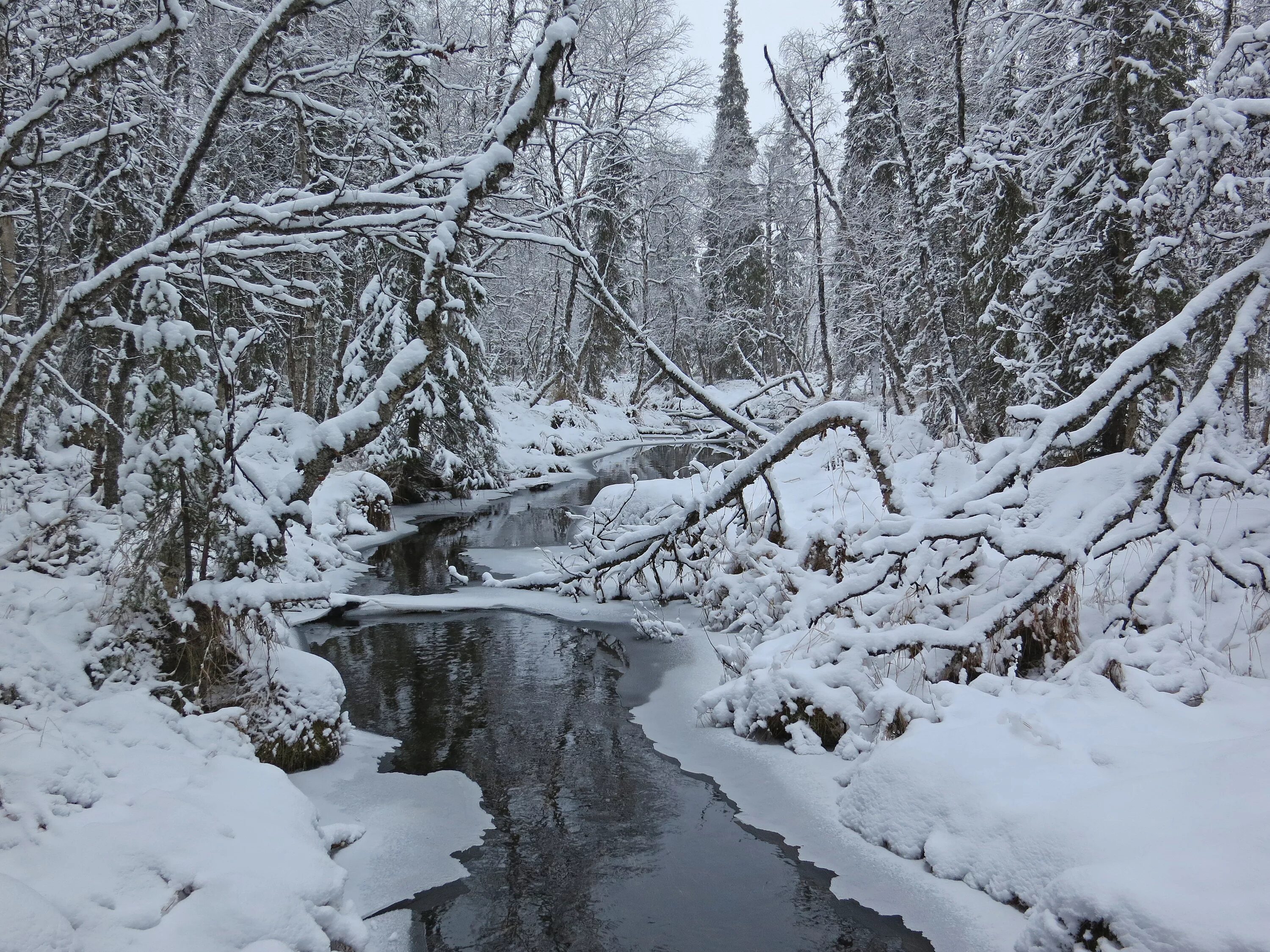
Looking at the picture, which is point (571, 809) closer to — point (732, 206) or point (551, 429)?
point (551, 429)

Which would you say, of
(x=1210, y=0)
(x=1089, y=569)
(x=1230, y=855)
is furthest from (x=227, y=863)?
(x=1210, y=0)

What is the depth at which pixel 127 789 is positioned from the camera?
3.38 meters

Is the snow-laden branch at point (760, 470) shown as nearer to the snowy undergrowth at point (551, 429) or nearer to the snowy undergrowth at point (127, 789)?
the snowy undergrowth at point (127, 789)

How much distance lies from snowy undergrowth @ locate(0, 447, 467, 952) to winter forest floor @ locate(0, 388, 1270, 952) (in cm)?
1

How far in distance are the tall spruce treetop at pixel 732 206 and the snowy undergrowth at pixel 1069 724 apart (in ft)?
89.7

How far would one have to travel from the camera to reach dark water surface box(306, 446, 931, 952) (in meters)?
3.68

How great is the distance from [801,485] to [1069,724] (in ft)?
26.0

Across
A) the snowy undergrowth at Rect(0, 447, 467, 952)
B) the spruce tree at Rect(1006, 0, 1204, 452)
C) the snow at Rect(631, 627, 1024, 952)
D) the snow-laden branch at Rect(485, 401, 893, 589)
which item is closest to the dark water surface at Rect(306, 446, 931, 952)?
the snow at Rect(631, 627, 1024, 952)

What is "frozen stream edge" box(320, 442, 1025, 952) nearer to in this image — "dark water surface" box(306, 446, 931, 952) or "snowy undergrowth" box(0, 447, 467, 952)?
"dark water surface" box(306, 446, 931, 952)

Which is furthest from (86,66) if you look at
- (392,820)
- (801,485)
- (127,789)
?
(801,485)

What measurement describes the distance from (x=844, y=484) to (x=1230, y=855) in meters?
7.88

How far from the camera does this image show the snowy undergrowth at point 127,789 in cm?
269

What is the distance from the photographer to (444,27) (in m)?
20.0

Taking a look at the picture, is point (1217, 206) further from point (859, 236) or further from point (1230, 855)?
point (859, 236)
